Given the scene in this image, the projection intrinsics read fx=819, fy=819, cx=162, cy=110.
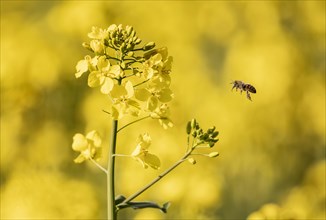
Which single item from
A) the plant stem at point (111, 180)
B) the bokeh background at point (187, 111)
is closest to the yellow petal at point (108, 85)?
the plant stem at point (111, 180)

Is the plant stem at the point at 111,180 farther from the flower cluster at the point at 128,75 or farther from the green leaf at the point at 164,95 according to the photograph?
the green leaf at the point at 164,95

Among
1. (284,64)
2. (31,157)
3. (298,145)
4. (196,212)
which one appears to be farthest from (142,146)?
(284,64)

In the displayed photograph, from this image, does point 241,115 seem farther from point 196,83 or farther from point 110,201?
point 110,201

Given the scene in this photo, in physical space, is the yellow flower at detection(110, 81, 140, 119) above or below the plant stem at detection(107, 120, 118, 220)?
above

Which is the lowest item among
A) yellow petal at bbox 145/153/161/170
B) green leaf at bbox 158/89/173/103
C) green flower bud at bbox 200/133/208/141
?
yellow petal at bbox 145/153/161/170

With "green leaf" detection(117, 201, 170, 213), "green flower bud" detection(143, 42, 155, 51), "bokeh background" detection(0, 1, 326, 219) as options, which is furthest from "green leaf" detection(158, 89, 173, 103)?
"bokeh background" detection(0, 1, 326, 219)

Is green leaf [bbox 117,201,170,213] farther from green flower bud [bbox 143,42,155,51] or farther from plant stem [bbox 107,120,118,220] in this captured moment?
green flower bud [bbox 143,42,155,51]

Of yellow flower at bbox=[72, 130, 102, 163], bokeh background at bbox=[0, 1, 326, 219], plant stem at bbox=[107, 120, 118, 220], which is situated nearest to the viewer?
plant stem at bbox=[107, 120, 118, 220]

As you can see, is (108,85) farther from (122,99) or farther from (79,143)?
(79,143)
